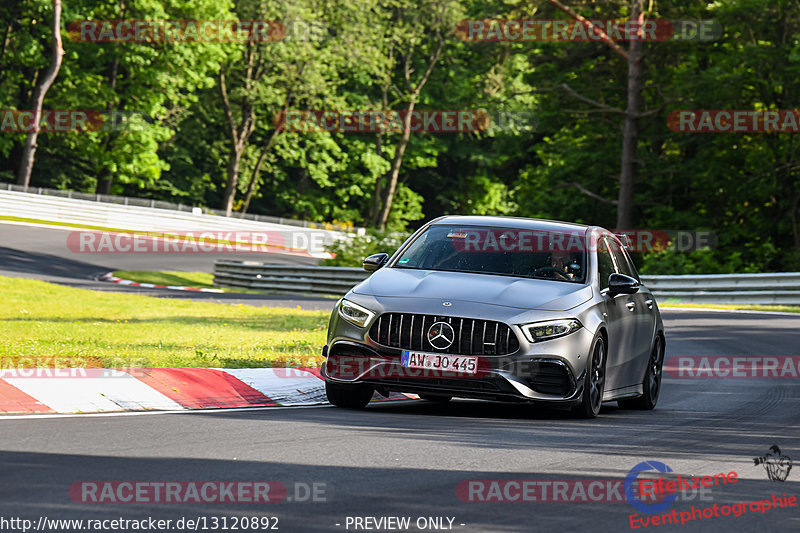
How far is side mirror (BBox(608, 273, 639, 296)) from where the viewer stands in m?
10.6

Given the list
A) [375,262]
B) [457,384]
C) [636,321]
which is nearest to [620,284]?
[636,321]

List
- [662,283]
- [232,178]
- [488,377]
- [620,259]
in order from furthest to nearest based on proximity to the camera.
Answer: [232,178] → [662,283] → [620,259] → [488,377]

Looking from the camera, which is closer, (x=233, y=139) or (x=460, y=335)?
(x=460, y=335)

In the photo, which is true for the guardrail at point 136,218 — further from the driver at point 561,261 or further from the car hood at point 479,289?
the car hood at point 479,289

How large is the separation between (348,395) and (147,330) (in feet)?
25.0

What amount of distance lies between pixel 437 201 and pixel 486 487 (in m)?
78.3

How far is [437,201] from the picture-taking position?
278ft

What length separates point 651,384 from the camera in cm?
1189

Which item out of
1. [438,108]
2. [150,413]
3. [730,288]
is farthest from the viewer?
[438,108]

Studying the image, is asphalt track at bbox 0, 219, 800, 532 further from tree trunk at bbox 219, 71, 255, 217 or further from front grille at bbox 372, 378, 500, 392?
tree trunk at bbox 219, 71, 255, 217

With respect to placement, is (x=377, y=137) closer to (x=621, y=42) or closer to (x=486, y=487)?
(x=621, y=42)

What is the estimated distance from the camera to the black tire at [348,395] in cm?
1005

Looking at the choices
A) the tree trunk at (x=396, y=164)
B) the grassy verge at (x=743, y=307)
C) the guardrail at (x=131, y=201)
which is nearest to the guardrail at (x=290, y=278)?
the grassy verge at (x=743, y=307)

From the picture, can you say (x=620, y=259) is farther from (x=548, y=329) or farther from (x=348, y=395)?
(x=348, y=395)
